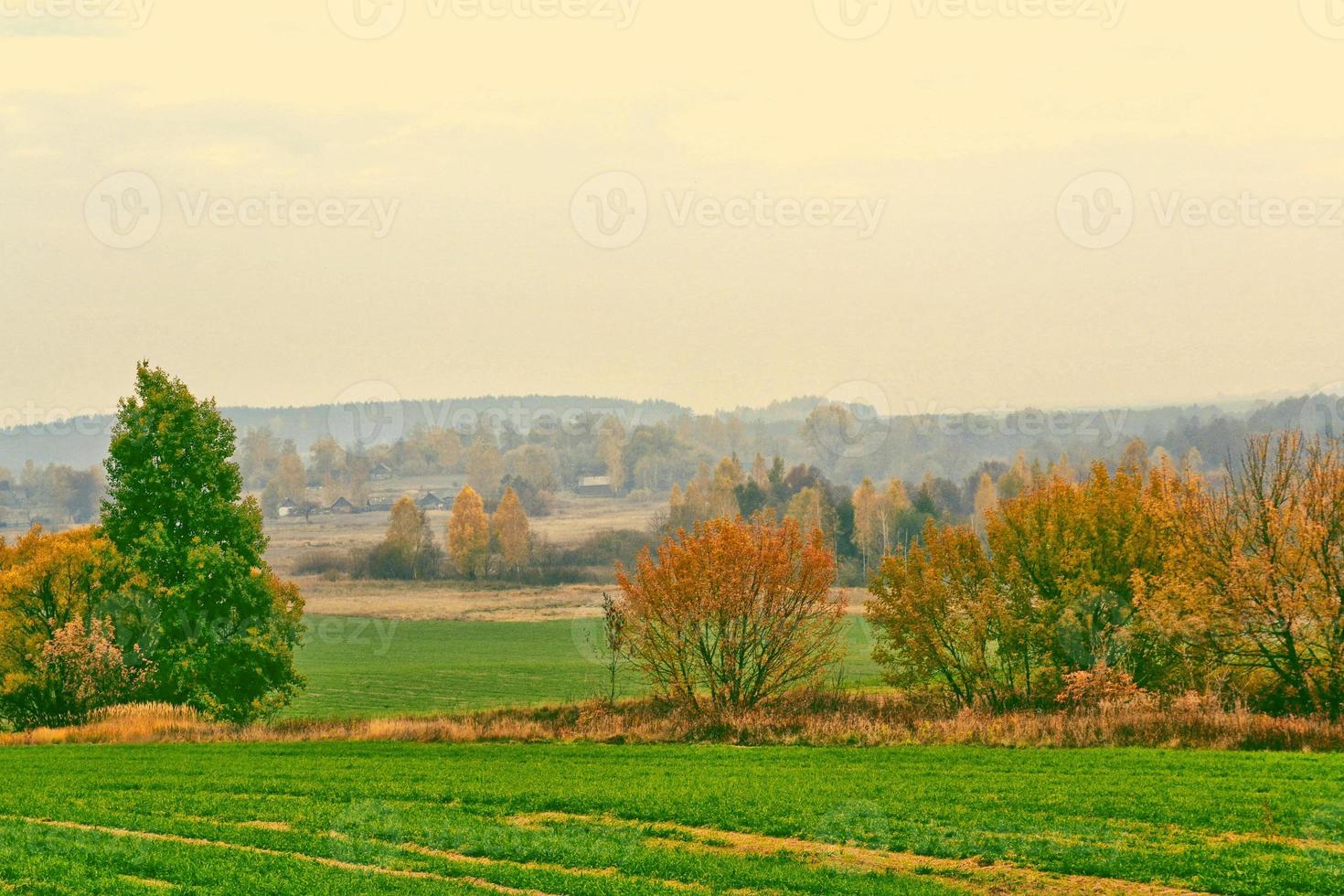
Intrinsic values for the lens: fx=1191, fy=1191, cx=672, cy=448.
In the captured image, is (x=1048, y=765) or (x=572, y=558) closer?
(x=1048, y=765)

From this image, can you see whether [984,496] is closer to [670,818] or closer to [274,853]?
[670,818]

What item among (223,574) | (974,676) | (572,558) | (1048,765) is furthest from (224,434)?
(572,558)

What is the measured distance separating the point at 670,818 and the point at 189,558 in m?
28.6

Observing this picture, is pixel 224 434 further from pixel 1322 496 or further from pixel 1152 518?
pixel 1322 496

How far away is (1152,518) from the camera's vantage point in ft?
129

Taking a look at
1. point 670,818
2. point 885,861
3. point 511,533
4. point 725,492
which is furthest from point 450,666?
point 725,492

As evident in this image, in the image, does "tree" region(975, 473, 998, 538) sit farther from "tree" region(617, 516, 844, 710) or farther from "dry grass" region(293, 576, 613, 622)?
"tree" region(617, 516, 844, 710)

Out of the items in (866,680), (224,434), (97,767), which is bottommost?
(866,680)

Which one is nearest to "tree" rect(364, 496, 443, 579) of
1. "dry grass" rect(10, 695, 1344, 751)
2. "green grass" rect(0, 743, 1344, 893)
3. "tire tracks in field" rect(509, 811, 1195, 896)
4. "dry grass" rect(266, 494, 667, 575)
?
"dry grass" rect(266, 494, 667, 575)

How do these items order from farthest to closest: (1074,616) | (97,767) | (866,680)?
→ 1. (866,680)
2. (1074,616)
3. (97,767)

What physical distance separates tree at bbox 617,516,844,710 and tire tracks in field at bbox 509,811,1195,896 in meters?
19.1

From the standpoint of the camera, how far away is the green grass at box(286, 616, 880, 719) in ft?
183

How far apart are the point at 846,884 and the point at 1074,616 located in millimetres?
25937

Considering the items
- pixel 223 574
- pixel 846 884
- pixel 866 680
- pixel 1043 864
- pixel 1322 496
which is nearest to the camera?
pixel 846 884
